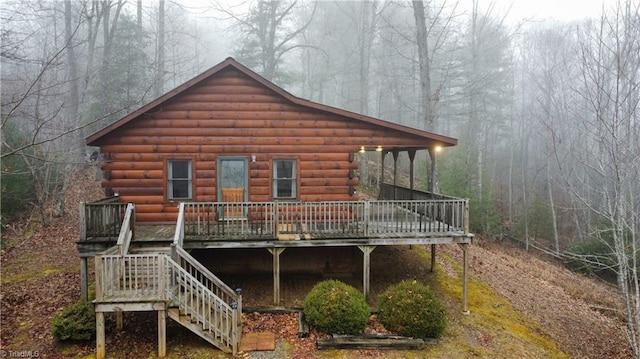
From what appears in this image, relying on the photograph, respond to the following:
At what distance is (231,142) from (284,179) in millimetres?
2131

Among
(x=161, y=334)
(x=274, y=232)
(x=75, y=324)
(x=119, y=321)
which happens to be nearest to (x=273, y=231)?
(x=274, y=232)

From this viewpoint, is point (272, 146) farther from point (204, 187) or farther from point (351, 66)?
point (351, 66)

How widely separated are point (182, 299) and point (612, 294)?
17.3 m

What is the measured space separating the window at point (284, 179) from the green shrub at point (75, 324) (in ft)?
19.7

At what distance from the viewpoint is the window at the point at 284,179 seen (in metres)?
12.1

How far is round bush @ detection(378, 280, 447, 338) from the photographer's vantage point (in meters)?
8.94

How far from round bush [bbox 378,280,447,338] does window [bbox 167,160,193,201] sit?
721 centimetres

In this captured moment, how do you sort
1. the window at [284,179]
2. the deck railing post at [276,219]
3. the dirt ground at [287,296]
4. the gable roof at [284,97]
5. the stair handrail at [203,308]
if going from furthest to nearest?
the window at [284,179], the gable roof at [284,97], the deck railing post at [276,219], the dirt ground at [287,296], the stair handrail at [203,308]

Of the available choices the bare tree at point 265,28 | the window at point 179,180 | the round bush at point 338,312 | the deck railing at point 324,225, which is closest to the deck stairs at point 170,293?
the deck railing at point 324,225

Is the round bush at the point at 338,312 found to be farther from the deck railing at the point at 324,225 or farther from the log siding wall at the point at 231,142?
the log siding wall at the point at 231,142

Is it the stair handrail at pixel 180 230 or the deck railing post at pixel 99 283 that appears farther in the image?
the stair handrail at pixel 180 230

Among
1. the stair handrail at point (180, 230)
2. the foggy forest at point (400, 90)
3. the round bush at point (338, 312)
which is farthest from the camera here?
the foggy forest at point (400, 90)

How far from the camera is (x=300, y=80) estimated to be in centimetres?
3450

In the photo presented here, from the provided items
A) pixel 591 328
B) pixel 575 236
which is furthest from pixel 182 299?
pixel 575 236
